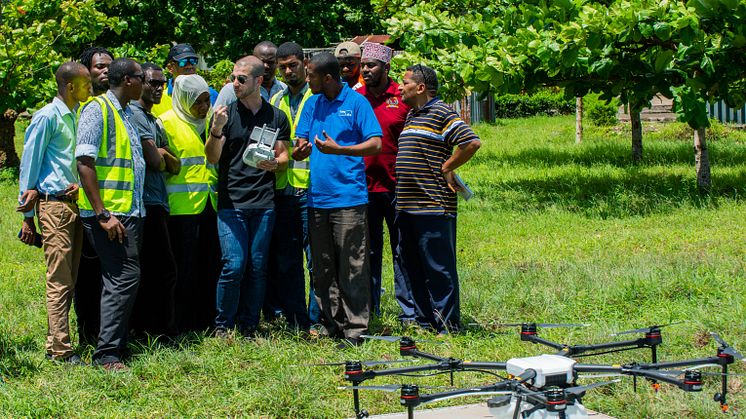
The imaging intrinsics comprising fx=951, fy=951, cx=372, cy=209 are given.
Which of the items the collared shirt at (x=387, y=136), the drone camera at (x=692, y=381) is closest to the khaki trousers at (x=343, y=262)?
the collared shirt at (x=387, y=136)

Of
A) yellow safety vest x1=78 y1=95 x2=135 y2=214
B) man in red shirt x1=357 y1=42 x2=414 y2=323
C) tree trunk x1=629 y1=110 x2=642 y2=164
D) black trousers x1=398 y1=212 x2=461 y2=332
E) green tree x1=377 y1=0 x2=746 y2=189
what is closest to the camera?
yellow safety vest x1=78 y1=95 x2=135 y2=214

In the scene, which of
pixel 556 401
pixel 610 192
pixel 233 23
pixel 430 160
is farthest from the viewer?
pixel 233 23

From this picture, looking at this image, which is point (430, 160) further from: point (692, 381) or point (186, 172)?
point (692, 381)

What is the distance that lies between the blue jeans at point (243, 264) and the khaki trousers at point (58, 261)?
0.97 metres

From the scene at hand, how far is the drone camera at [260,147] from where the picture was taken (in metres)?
6.21

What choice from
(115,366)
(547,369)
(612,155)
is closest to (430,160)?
(115,366)

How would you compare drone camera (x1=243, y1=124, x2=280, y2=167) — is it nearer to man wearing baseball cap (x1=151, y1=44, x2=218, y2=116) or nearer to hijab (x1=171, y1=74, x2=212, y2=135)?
hijab (x1=171, y1=74, x2=212, y2=135)

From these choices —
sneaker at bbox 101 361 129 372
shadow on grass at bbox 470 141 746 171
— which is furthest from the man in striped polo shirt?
shadow on grass at bbox 470 141 746 171

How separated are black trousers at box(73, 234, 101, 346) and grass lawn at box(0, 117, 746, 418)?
1.04 feet

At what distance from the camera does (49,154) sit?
19.9 feet

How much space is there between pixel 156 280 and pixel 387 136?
1.98m

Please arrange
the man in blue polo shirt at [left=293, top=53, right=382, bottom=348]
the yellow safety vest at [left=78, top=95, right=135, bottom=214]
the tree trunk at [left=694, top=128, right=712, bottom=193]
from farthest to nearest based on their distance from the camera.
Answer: the tree trunk at [left=694, top=128, right=712, bottom=193]
the man in blue polo shirt at [left=293, top=53, right=382, bottom=348]
the yellow safety vest at [left=78, top=95, right=135, bottom=214]

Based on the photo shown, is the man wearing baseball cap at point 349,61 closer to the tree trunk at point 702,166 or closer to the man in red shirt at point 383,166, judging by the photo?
the man in red shirt at point 383,166

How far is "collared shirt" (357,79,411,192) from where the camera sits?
7000 millimetres
